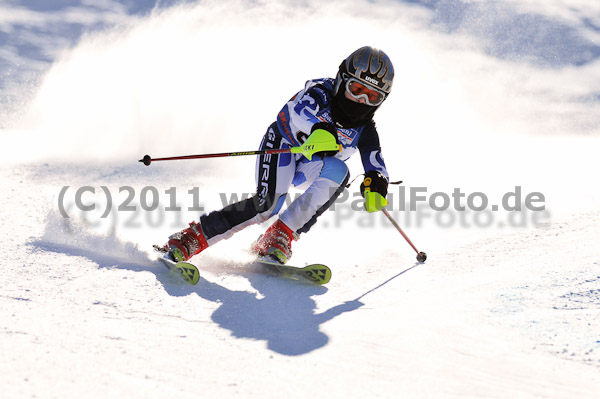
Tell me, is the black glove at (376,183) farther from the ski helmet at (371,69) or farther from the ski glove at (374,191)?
the ski helmet at (371,69)

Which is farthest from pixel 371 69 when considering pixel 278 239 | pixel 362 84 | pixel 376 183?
pixel 278 239

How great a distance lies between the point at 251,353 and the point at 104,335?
71 cm

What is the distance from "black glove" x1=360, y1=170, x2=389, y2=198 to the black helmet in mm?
448

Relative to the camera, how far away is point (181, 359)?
2197mm

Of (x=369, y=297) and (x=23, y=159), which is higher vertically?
(x=23, y=159)

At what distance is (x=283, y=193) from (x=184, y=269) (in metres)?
1.06

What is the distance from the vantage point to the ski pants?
378 centimetres

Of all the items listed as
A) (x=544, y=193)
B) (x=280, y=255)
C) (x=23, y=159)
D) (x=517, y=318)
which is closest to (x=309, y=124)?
(x=280, y=255)

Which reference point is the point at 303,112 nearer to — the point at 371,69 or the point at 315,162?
the point at 315,162

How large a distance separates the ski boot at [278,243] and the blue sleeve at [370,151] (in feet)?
2.75

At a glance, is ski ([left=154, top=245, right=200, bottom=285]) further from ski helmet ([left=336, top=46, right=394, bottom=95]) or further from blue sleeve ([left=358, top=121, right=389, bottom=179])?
ski helmet ([left=336, top=46, right=394, bottom=95])

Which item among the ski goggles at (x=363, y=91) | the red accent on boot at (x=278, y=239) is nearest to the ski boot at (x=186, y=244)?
the red accent on boot at (x=278, y=239)

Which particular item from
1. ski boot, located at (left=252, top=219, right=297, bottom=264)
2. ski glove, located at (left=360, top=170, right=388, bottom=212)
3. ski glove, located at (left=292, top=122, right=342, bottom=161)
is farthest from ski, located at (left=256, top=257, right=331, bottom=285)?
ski glove, located at (left=292, top=122, right=342, bottom=161)

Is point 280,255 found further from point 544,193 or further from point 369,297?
point 544,193
